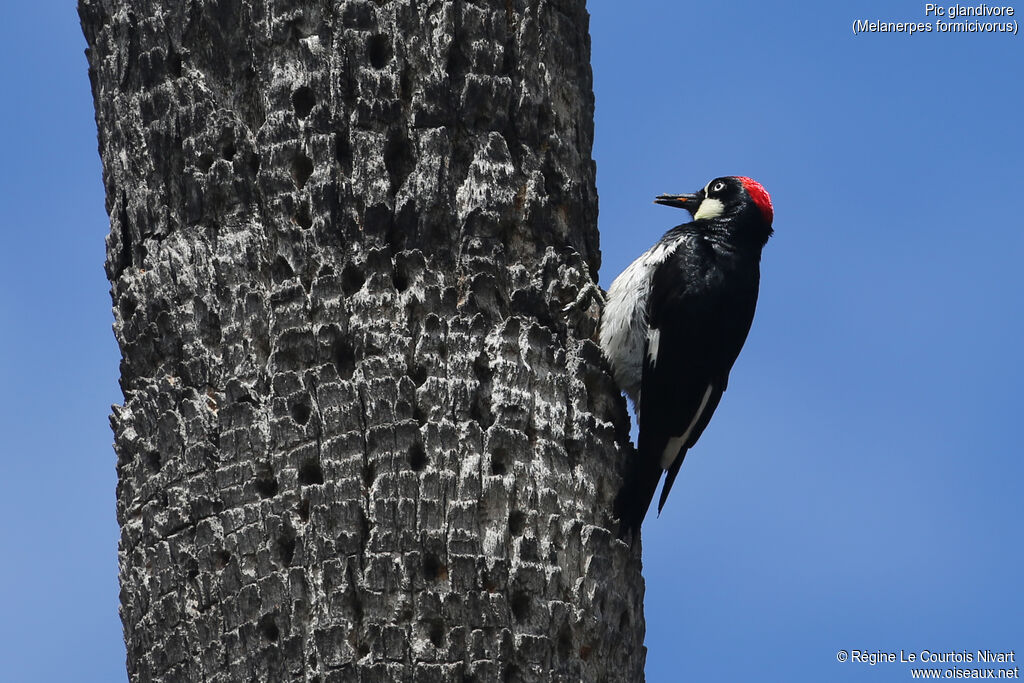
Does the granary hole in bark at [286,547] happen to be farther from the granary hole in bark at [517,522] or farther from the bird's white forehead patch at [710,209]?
the bird's white forehead patch at [710,209]

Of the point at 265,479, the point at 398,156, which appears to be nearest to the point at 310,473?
the point at 265,479

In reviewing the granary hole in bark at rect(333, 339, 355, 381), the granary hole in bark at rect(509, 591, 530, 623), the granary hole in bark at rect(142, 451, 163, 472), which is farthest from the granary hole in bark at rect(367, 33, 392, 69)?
the granary hole in bark at rect(509, 591, 530, 623)

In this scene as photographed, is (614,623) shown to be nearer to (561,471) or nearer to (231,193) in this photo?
(561,471)

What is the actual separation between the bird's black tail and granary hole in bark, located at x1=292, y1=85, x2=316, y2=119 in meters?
1.36

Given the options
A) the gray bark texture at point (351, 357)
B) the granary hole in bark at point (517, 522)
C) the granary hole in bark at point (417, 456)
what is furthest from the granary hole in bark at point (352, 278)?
the granary hole in bark at point (517, 522)

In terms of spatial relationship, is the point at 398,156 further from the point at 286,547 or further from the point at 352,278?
the point at 286,547

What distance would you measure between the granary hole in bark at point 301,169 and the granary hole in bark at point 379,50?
1.13 ft

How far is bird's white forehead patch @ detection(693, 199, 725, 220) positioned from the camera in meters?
→ 5.41

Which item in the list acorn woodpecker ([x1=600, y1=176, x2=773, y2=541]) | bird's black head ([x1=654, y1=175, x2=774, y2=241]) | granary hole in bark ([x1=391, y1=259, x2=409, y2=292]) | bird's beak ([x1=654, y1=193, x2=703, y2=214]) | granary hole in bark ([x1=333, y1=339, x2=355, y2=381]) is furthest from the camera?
bird's beak ([x1=654, y1=193, x2=703, y2=214])

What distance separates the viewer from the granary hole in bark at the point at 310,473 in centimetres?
323

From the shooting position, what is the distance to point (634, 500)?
12.1 ft

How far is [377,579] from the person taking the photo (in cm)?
312

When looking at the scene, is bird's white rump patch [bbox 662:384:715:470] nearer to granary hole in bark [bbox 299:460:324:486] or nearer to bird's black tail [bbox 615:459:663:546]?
bird's black tail [bbox 615:459:663:546]

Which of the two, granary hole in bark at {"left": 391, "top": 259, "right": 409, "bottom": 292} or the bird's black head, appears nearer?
Answer: granary hole in bark at {"left": 391, "top": 259, "right": 409, "bottom": 292}
